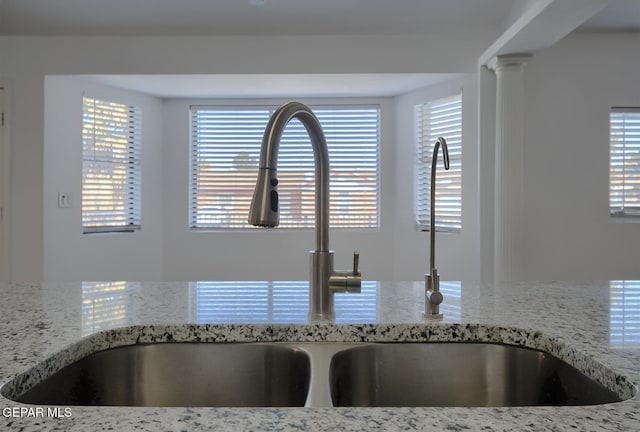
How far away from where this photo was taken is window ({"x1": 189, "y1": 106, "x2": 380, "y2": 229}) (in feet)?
16.7

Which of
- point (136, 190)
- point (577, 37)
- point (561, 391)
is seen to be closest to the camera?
point (561, 391)

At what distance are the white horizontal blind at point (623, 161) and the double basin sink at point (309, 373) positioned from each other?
3.97m

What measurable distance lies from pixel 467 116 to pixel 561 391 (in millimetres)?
3685

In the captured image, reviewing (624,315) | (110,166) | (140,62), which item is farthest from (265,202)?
(110,166)

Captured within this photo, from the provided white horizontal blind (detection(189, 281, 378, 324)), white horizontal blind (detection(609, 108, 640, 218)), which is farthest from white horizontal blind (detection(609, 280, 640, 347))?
white horizontal blind (detection(609, 108, 640, 218))

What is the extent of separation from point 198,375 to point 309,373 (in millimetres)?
200

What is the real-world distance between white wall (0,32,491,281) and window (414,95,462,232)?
0.52m

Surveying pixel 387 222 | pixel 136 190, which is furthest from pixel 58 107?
pixel 387 222

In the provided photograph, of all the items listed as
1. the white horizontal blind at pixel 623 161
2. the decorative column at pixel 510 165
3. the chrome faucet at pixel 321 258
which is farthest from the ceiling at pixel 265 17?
the chrome faucet at pixel 321 258

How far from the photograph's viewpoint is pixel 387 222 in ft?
16.6

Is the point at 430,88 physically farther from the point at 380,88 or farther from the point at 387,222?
the point at 387,222

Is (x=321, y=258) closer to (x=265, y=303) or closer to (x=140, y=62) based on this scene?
(x=265, y=303)

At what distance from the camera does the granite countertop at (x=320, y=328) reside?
49 centimetres

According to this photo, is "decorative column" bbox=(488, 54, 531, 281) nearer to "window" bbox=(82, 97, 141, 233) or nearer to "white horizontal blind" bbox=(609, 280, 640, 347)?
"white horizontal blind" bbox=(609, 280, 640, 347)
